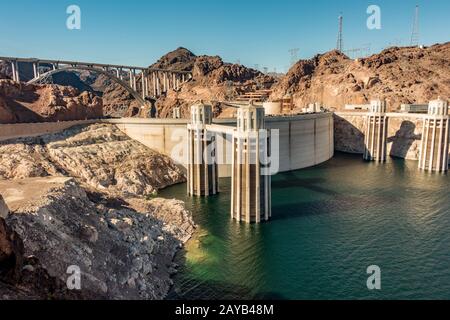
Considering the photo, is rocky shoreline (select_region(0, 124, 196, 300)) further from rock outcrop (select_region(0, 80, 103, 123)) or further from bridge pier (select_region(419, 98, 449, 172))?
bridge pier (select_region(419, 98, 449, 172))

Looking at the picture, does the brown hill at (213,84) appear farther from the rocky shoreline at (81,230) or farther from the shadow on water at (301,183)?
the rocky shoreline at (81,230)

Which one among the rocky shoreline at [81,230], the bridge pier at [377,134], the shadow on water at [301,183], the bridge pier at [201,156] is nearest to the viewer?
the rocky shoreline at [81,230]

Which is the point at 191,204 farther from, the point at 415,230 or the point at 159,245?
the point at 415,230

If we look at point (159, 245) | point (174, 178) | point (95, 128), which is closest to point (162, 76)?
point (95, 128)

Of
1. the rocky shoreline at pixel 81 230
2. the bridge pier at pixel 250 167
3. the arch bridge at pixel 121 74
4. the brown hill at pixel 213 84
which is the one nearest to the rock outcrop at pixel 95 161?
the rocky shoreline at pixel 81 230

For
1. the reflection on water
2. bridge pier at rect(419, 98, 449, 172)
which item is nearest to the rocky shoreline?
the reflection on water
